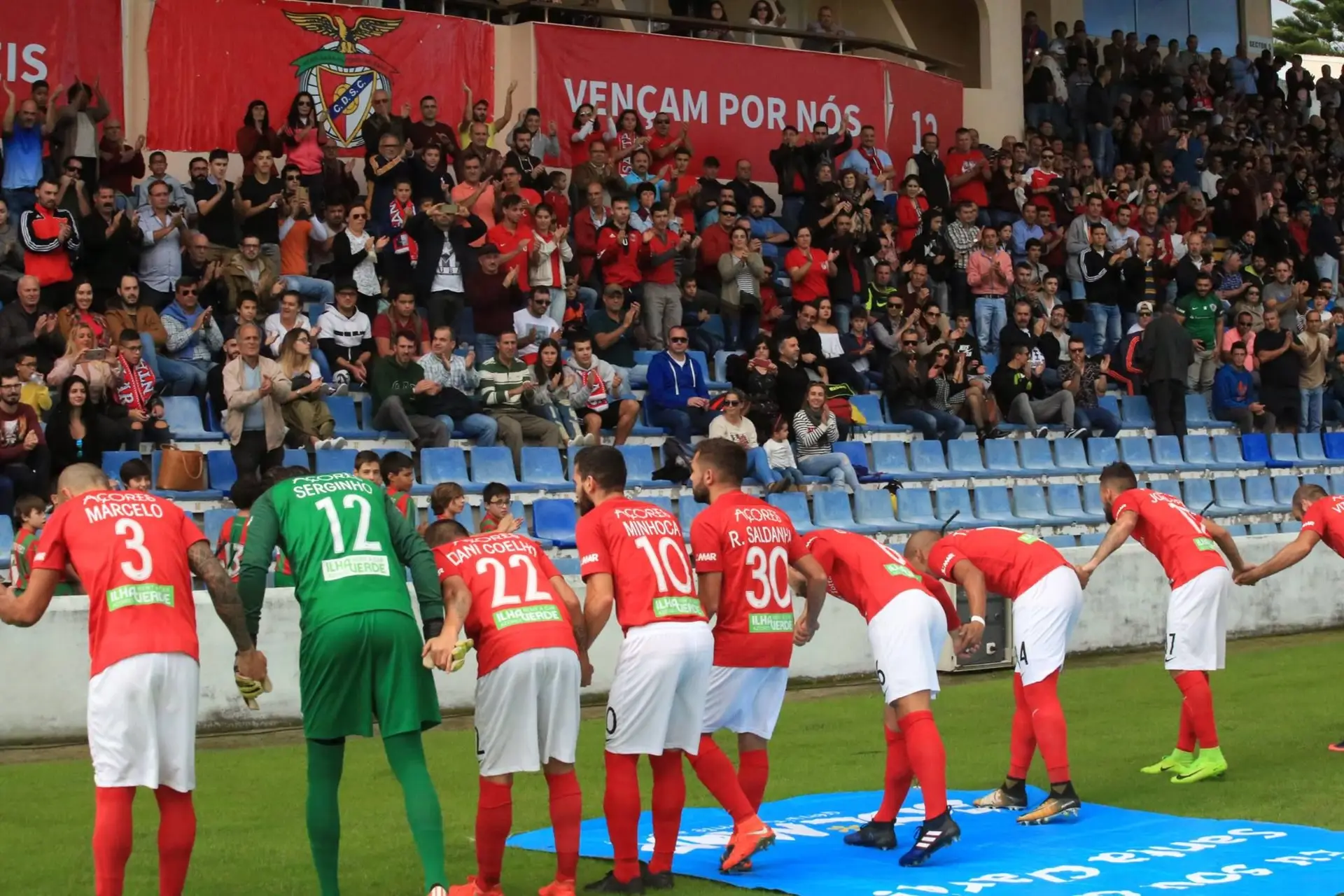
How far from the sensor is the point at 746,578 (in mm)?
8594

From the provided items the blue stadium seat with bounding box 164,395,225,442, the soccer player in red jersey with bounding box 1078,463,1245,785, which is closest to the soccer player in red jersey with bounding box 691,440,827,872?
the soccer player in red jersey with bounding box 1078,463,1245,785

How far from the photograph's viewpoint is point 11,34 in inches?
765

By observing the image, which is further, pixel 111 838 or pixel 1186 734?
pixel 1186 734

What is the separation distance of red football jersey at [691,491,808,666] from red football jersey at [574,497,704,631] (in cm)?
35

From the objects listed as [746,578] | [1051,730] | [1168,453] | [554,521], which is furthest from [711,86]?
[746,578]

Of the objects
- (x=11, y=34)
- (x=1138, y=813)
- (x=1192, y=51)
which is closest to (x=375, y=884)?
(x=1138, y=813)

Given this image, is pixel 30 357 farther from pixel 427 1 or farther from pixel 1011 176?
pixel 1011 176

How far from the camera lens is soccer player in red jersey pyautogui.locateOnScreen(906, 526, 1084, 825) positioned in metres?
9.49

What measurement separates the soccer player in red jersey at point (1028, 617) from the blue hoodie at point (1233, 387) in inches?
573

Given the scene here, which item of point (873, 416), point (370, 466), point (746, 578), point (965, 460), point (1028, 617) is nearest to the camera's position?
point (746, 578)

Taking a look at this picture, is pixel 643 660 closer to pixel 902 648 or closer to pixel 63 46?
pixel 902 648

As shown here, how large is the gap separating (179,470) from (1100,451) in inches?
455

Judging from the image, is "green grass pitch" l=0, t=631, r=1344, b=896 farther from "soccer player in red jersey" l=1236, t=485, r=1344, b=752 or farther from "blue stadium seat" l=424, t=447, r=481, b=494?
"blue stadium seat" l=424, t=447, r=481, b=494

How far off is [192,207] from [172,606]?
1152 centimetres
